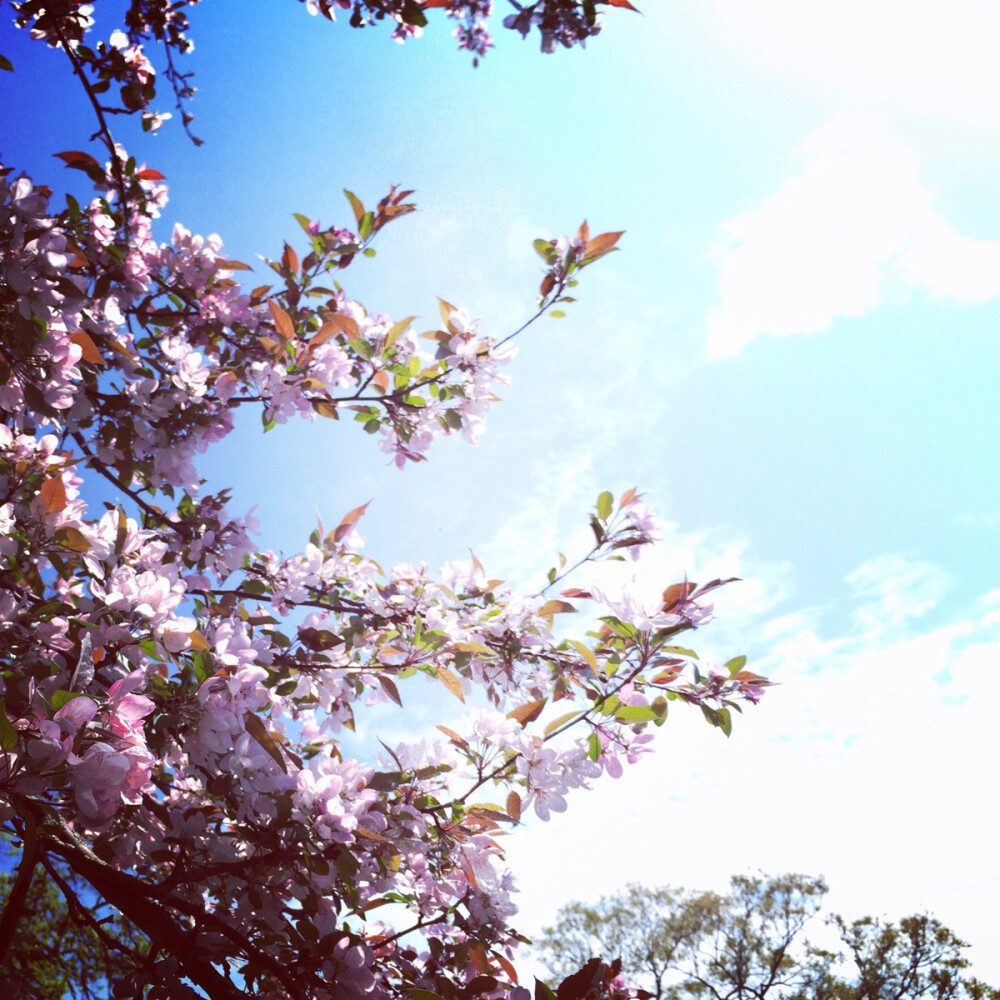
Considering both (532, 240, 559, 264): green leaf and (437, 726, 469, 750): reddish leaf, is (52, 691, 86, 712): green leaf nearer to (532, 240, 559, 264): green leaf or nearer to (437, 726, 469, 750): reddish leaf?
(437, 726, 469, 750): reddish leaf

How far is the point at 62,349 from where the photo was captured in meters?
1.77

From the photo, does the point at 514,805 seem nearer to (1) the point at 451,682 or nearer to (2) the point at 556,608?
(1) the point at 451,682

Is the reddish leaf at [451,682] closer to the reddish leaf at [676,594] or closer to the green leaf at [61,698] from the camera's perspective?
the reddish leaf at [676,594]

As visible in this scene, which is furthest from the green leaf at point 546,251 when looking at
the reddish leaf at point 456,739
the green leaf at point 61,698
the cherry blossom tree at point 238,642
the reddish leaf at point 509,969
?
the reddish leaf at point 509,969

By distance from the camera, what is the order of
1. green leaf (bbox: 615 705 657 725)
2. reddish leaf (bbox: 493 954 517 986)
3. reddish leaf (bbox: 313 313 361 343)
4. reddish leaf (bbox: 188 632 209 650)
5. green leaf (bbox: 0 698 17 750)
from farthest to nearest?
reddish leaf (bbox: 313 313 361 343), reddish leaf (bbox: 493 954 517 986), green leaf (bbox: 615 705 657 725), reddish leaf (bbox: 188 632 209 650), green leaf (bbox: 0 698 17 750)

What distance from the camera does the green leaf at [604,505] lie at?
2.26m

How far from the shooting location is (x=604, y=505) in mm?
2277

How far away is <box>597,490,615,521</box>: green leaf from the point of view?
2.26m

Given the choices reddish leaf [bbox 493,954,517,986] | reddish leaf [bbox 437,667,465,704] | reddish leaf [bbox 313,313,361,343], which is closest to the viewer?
reddish leaf [bbox 493,954,517,986]

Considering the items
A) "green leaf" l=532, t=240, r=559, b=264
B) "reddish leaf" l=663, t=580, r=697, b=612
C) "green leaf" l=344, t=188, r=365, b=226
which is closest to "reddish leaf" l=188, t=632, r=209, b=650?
"reddish leaf" l=663, t=580, r=697, b=612

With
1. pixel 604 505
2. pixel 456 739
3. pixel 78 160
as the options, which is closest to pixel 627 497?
pixel 604 505

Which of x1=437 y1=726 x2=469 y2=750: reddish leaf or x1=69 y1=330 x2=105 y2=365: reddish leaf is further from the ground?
x1=69 y1=330 x2=105 y2=365: reddish leaf

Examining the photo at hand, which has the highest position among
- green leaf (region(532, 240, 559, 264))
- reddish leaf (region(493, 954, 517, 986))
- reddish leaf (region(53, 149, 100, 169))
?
reddish leaf (region(53, 149, 100, 169))

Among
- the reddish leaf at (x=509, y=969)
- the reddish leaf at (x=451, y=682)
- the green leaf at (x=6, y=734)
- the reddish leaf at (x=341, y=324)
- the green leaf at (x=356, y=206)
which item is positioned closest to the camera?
the green leaf at (x=6, y=734)
